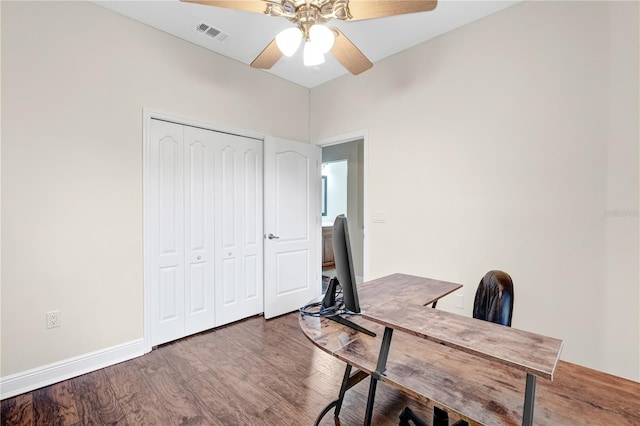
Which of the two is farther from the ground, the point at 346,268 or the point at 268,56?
the point at 268,56

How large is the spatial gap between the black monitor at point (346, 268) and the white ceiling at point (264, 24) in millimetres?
2052

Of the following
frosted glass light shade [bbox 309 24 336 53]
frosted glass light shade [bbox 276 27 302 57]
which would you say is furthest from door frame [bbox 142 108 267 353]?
frosted glass light shade [bbox 309 24 336 53]

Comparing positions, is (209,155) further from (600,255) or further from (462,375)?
(600,255)

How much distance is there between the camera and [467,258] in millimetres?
2490

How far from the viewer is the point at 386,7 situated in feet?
A: 5.21

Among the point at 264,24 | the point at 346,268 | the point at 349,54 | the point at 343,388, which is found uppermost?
the point at 264,24

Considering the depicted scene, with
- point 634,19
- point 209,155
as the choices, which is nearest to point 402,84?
point 634,19

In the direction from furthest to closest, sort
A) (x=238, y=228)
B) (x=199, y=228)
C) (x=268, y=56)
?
(x=238, y=228) < (x=199, y=228) < (x=268, y=56)

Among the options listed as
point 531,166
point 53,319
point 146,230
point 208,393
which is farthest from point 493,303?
point 53,319

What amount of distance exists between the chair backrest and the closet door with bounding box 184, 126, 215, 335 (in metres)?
2.48

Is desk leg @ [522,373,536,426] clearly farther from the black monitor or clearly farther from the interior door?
the interior door

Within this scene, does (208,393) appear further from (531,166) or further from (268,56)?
(531,166)

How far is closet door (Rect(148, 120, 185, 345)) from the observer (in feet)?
8.55

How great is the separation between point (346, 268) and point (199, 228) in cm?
213
